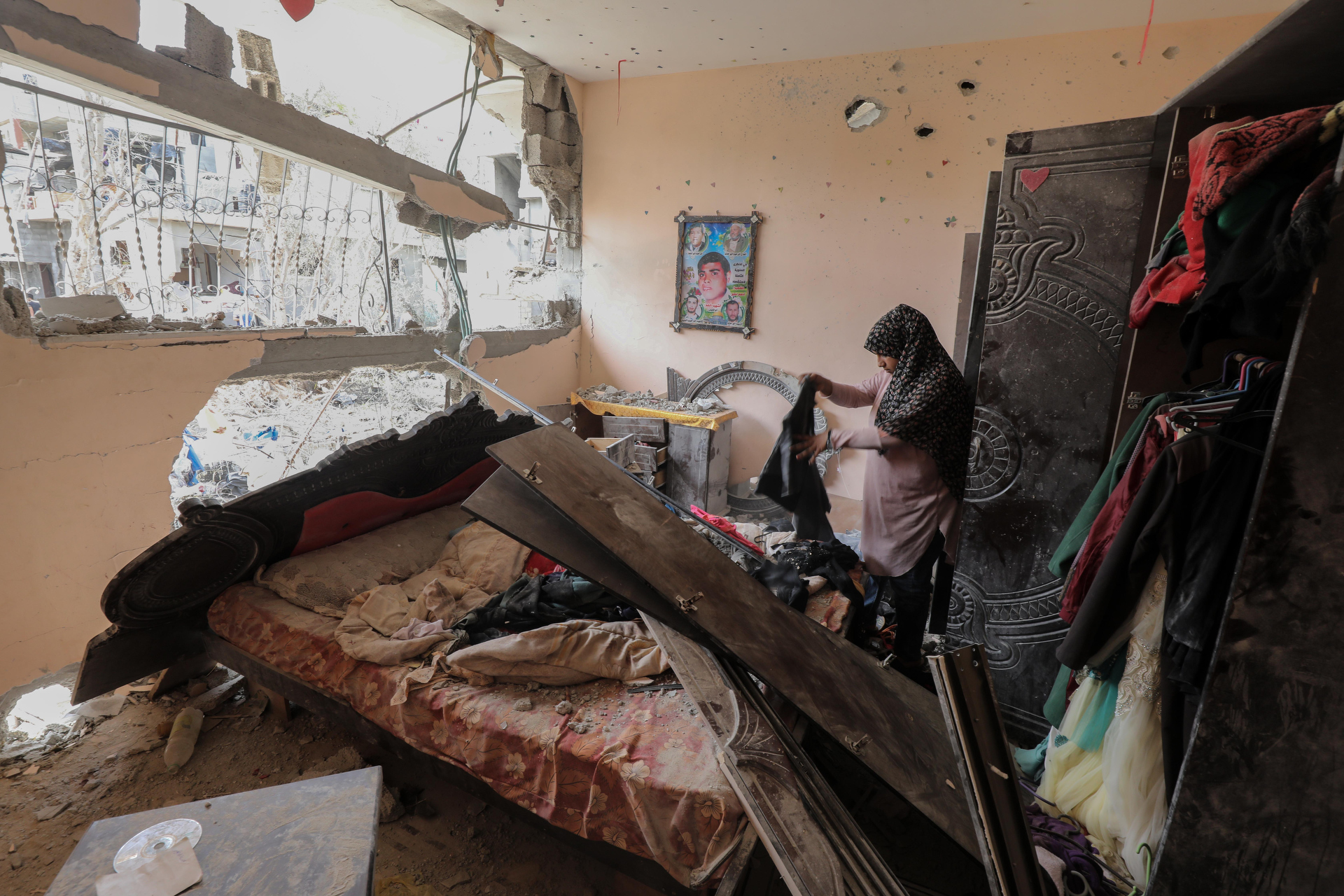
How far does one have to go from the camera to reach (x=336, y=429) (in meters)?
3.52

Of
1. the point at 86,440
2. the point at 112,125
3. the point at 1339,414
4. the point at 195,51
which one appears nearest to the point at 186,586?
the point at 86,440

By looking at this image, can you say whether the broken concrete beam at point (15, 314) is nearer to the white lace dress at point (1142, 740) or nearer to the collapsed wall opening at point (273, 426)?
Answer: the collapsed wall opening at point (273, 426)

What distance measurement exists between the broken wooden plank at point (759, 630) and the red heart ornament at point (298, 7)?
2.27m

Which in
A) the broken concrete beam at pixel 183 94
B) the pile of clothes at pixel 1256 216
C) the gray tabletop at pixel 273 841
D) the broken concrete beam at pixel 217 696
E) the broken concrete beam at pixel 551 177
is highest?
the broken concrete beam at pixel 551 177

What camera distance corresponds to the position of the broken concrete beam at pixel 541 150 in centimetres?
474

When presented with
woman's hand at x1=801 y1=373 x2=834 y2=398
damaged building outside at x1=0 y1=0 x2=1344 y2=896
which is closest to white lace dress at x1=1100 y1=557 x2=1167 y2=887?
damaged building outside at x1=0 y1=0 x2=1344 y2=896

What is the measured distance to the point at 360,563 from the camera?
95.7 inches

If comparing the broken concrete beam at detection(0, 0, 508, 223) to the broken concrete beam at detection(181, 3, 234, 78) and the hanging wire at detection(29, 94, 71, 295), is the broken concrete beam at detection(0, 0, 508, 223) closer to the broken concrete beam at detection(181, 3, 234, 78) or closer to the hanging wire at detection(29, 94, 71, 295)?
the broken concrete beam at detection(181, 3, 234, 78)

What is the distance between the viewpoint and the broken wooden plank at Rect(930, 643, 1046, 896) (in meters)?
1.31

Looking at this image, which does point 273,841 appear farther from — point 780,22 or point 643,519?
point 780,22

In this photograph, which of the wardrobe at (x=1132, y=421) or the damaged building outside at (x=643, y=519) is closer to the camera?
the wardrobe at (x=1132, y=421)

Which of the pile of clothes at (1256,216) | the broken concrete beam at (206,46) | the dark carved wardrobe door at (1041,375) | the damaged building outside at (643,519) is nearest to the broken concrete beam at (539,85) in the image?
the damaged building outside at (643,519)

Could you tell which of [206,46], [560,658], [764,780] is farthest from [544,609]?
[206,46]

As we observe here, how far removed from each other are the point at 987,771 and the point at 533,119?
4.95m
